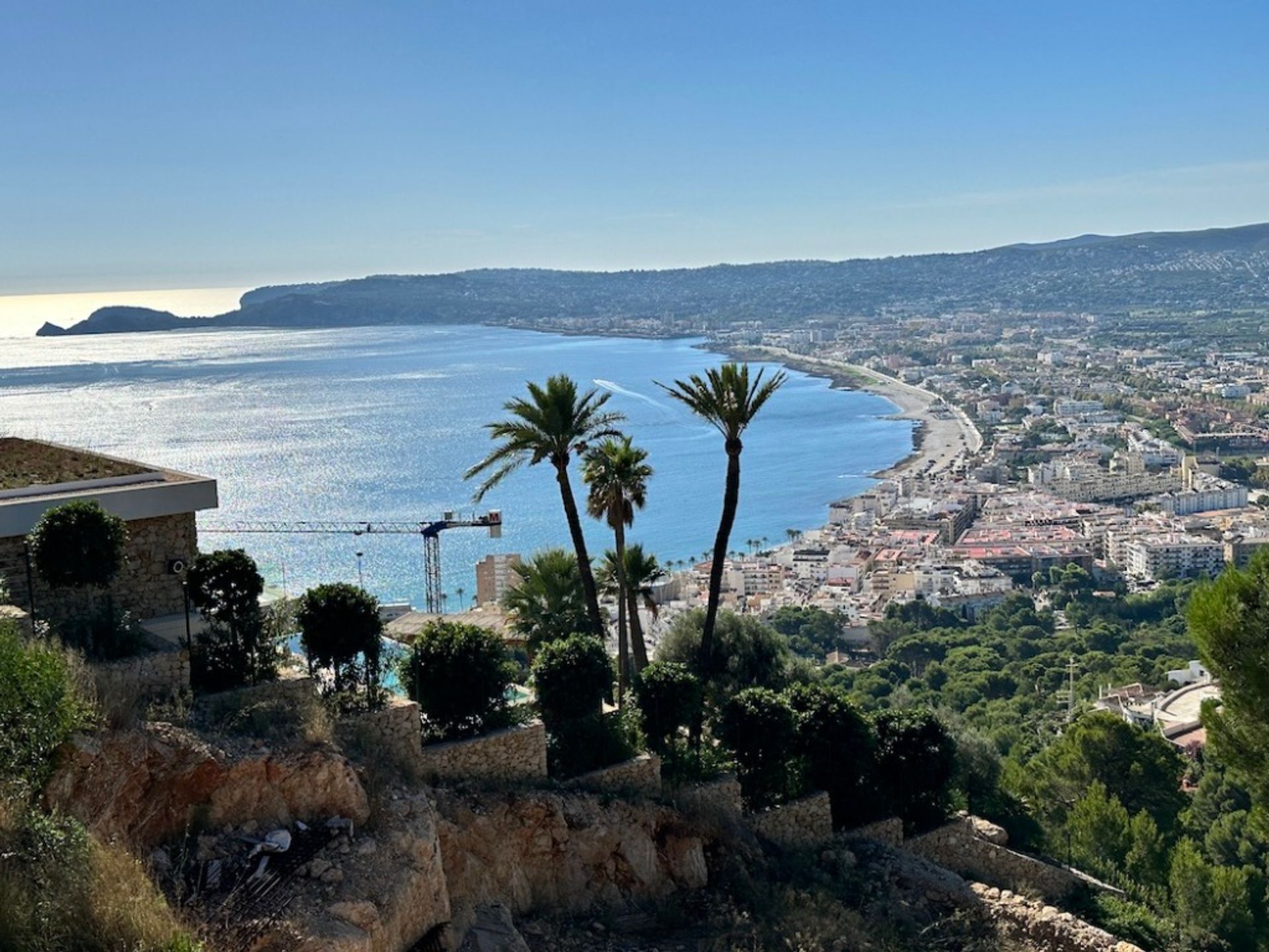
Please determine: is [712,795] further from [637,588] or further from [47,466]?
[47,466]

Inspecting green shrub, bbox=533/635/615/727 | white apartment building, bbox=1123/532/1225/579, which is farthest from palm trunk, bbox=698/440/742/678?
white apartment building, bbox=1123/532/1225/579

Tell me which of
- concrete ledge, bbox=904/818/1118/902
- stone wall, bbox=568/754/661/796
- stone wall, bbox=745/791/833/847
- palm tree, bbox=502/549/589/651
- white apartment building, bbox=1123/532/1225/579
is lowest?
white apartment building, bbox=1123/532/1225/579

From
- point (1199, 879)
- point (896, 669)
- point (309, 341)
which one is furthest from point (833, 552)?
point (309, 341)

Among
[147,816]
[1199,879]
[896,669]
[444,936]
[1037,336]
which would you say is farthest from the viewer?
[1037,336]

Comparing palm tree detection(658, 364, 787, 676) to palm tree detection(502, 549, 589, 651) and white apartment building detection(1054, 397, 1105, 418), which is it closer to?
palm tree detection(502, 549, 589, 651)

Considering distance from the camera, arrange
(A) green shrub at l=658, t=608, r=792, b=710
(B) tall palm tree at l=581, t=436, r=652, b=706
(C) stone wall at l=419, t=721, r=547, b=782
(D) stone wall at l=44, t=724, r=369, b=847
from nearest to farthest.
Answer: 1. (D) stone wall at l=44, t=724, r=369, b=847
2. (C) stone wall at l=419, t=721, r=547, b=782
3. (B) tall palm tree at l=581, t=436, r=652, b=706
4. (A) green shrub at l=658, t=608, r=792, b=710

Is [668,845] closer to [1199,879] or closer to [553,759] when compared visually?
[553,759]

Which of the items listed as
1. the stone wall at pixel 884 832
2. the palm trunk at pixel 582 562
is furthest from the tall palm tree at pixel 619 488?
the stone wall at pixel 884 832
